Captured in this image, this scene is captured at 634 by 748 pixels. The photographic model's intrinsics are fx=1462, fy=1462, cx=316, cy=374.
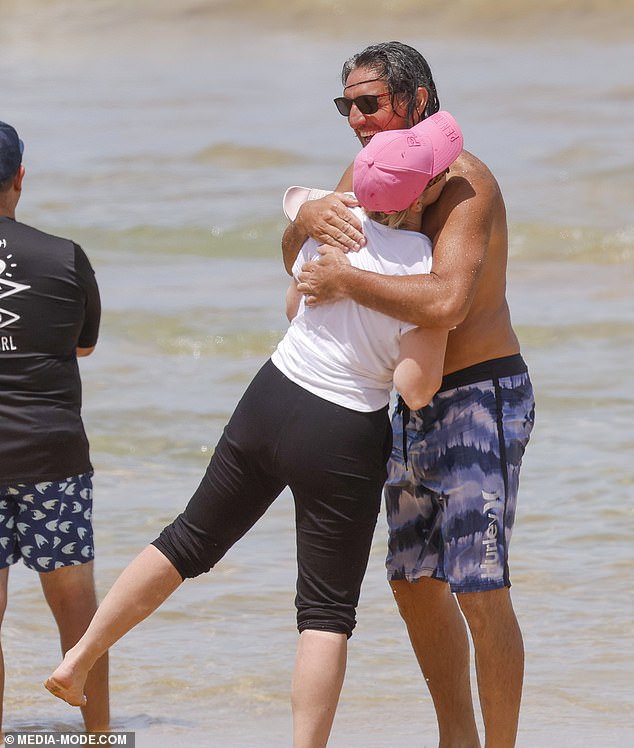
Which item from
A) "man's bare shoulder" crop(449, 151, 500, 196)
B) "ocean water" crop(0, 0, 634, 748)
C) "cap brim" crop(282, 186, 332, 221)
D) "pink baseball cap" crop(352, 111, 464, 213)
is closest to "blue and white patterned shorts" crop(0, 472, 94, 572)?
"ocean water" crop(0, 0, 634, 748)

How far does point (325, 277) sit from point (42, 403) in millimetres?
992

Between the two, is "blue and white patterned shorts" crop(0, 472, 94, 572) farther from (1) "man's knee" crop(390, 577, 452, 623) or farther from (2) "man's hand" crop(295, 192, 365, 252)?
(2) "man's hand" crop(295, 192, 365, 252)

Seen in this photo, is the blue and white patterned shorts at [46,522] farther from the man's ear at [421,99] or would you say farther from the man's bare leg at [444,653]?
the man's ear at [421,99]

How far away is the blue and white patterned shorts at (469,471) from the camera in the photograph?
374 centimetres

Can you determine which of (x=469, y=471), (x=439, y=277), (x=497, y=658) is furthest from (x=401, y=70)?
(x=497, y=658)

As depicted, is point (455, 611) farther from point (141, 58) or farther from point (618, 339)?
point (141, 58)

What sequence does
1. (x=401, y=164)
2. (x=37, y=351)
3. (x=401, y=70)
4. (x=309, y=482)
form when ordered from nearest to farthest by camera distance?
(x=401, y=164) → (x=309, y=482) → (x=401, y=70) → (x=37, y=351)

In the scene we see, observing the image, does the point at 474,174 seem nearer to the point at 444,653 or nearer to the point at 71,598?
the point at 444,653

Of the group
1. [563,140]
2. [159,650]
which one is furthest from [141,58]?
[159,650]

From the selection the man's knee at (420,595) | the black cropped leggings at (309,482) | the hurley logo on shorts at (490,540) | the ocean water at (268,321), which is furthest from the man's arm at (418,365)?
the ocean water at (268,321)

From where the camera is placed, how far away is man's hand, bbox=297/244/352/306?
11.5 feet

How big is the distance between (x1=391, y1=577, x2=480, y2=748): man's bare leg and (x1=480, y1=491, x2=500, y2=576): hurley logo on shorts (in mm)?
354

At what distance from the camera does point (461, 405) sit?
12.5 ft

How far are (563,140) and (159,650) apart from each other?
558 inches
